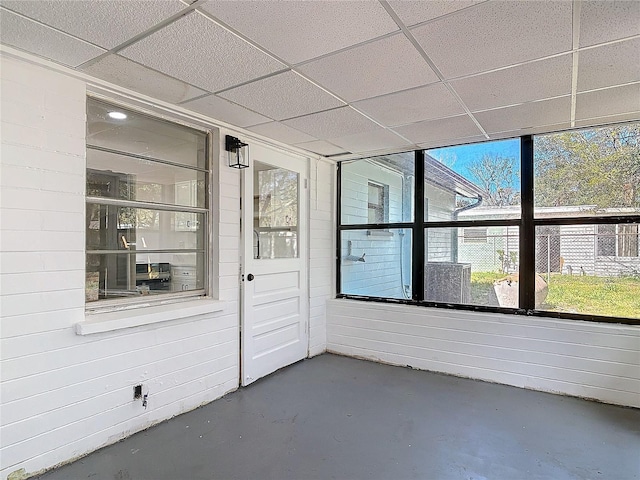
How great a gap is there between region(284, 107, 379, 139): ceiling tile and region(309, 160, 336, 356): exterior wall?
0.95 meters

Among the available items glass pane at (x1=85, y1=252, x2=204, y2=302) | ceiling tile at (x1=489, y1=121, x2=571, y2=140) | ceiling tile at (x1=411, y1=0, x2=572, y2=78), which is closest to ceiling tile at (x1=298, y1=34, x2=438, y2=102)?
ceiling tile at (x1=411, y1=0, x2=572, y2=78)

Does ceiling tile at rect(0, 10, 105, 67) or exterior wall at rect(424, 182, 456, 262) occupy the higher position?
ceiling tile at rect(0, 10, 105, 67)

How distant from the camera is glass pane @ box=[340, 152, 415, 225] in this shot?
14.0 ft

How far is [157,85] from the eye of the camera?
8.11ft

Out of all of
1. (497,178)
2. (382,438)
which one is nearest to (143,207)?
(382,438)

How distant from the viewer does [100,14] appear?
1.70 m

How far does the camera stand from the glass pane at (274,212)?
12.1ft

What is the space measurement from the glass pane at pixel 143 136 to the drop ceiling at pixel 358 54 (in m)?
0.26

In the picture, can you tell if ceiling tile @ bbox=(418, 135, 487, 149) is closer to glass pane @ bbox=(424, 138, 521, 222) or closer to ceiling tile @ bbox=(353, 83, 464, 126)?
glass pane @ bbox=(424, 138, 521, 222)

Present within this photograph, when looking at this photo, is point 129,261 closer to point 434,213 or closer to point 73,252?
point 73,252

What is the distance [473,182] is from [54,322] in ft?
12.5

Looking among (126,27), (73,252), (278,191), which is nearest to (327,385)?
(278,191)

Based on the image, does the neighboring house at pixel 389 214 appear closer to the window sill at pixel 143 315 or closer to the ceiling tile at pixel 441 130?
the ceiling tile at pixel 441 130

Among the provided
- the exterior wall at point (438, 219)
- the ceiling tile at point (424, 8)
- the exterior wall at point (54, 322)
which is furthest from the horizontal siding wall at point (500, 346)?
the ceiling tile at point (424, 8)
